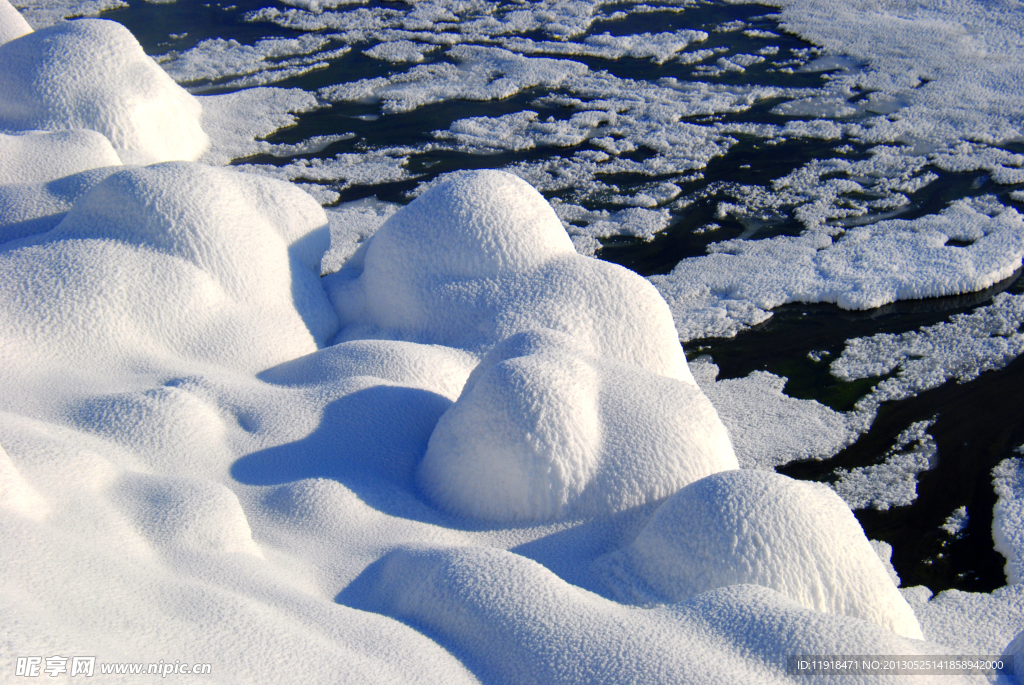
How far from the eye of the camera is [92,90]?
3836mm

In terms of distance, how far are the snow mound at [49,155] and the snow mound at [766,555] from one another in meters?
2.37

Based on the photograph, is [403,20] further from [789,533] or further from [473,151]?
[789,533]

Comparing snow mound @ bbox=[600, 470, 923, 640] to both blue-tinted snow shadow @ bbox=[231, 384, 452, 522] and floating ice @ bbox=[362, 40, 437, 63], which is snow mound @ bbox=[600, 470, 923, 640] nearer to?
blue-tinted snow shadow @ bbox=[231, 384, 452, 522]

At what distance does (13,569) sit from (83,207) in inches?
55.6

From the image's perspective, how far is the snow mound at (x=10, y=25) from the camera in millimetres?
4617

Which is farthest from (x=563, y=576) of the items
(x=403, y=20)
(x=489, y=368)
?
(x=403, y=20)

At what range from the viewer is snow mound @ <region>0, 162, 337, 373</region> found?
2115 mm

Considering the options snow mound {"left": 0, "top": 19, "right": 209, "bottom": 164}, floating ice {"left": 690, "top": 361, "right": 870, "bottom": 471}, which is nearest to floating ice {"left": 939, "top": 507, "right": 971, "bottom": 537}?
floating ice {"left": 690, "top": 361, "right": 870, "bottom": 471}

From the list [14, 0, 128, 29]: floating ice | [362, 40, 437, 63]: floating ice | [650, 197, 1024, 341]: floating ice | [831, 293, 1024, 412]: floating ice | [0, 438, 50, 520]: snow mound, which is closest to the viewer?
[0, 438, 50, 520]: snow mound

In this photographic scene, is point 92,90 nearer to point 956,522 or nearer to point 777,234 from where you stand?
point 777,234

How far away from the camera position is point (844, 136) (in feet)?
15.1

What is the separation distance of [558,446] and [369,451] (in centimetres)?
44

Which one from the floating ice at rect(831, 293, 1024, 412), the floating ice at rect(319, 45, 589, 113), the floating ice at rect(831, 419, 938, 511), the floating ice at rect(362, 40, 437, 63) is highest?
the floating ice at rect(362, 40, 437, 63)

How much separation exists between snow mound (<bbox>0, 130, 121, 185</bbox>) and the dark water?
1158 mm
